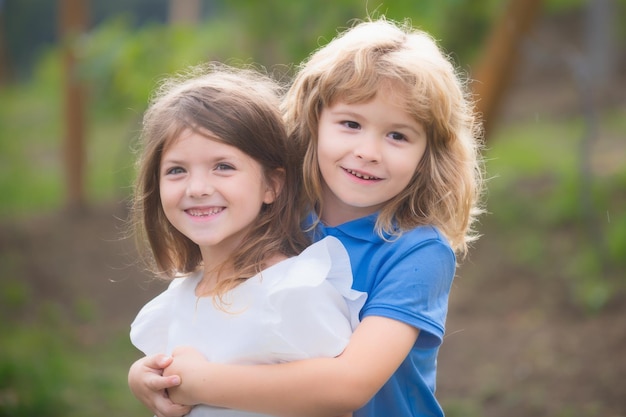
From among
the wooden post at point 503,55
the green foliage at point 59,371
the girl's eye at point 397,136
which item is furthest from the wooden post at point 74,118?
the girl's eye at point 397,136

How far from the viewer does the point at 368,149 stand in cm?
204

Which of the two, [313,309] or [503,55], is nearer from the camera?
[313,309]

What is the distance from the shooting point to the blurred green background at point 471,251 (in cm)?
495

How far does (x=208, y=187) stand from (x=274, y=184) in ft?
0.65

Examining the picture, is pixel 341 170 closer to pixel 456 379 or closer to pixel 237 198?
pixel 237 198

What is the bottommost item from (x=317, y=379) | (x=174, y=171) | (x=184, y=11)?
(x=317, y=379)

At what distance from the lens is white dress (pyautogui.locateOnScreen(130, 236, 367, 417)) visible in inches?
76.4

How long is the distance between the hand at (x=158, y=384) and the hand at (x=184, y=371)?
0.01 m

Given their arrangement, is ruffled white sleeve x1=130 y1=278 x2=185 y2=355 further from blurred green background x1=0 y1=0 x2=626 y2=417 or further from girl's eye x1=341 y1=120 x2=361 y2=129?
blurred green background x1=0 y1=0 x2=626 y2=417

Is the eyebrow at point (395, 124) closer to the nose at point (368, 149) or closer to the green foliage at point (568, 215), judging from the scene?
the nose at point (368, 149)

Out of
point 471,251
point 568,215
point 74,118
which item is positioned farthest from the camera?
point 74,118

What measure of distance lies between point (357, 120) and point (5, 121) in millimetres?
11385

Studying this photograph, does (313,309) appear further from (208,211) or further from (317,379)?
(208,211)

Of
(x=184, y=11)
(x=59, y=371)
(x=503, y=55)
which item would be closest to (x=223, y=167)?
(x=59, y=371)
